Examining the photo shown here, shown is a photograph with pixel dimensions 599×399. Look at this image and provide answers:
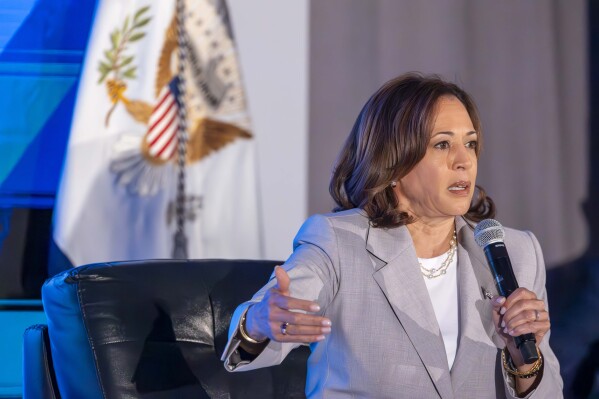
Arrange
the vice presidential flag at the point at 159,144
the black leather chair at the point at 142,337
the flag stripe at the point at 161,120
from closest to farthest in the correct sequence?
the black leather chair at the point at 142,337 < the vice presidential flag at the point at 159,144 < the flag stripe at the point at 161,120

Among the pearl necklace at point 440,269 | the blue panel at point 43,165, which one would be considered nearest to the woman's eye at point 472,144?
the pearl necklace at point 440,269

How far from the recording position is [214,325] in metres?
2.02

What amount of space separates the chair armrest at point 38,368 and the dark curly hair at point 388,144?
0.80m

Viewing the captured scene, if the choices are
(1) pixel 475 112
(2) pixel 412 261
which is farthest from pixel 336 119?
(2) pixel 412 261

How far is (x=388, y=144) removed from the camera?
195 cm

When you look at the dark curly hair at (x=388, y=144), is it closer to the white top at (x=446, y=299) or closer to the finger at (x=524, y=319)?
the white top at (x=446, y=299)

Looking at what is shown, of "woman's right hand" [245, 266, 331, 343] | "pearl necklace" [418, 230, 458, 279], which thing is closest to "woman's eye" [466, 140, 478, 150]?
"pearl necklace" [418, 230, 458, 279]

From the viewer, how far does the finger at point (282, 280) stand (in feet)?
5.19

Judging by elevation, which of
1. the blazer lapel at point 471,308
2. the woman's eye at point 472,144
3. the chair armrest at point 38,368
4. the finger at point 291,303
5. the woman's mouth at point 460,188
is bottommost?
the chair armrest at point 38,368

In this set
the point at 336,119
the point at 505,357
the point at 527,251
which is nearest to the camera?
the point at 505,357

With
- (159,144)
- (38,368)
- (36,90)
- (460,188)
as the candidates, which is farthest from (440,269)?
(36,90)

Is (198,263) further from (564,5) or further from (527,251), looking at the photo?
(564,5)

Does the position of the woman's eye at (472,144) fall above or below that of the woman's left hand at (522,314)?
above

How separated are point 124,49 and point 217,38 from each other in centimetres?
38
